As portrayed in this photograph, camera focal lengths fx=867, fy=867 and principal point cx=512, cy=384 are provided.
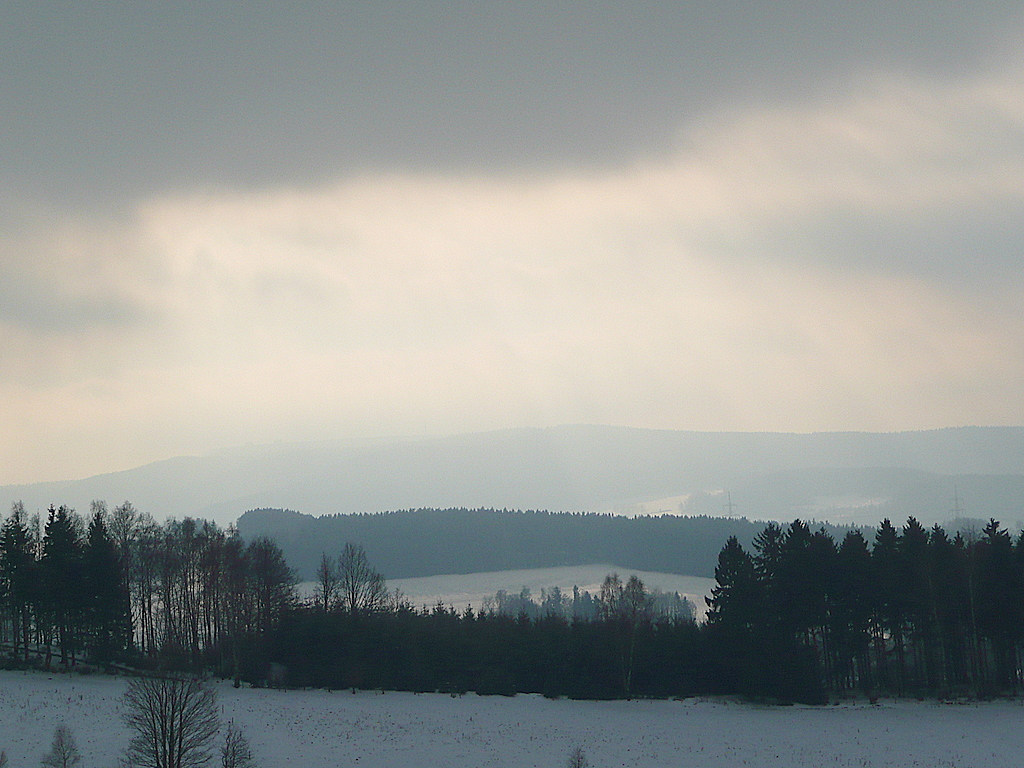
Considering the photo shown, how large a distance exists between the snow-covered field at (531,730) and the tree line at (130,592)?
6516 mm

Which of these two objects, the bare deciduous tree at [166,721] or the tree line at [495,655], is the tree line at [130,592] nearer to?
the tree line at [495,655]

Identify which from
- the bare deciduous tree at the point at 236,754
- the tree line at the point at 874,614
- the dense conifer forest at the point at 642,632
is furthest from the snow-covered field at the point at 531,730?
the dense conifer forest at the point at 642,632

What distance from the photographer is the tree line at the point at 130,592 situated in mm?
70375

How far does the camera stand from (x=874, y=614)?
73.7 m

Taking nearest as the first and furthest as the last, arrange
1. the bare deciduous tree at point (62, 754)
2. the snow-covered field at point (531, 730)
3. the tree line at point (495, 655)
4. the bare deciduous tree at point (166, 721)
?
the bare deciduous tree at point (166, 721)
the bare deciduous tree at point (62, 754)
the snow-covered field at point (531, 730)
the tree line at point (495, 655)

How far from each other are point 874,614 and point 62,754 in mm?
61673

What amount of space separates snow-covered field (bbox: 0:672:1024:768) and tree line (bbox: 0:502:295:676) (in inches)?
257

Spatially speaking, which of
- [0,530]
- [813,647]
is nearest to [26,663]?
[0,530]

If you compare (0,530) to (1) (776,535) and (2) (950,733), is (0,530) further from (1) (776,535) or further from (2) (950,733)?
(2) (950,733)

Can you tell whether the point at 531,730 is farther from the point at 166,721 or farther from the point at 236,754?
the point at 166,721

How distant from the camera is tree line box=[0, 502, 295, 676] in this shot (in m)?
70.4

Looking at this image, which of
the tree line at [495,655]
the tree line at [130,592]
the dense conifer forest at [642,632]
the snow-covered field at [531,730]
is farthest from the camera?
the tree line at [495,655]

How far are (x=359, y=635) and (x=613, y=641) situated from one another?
2263 cm

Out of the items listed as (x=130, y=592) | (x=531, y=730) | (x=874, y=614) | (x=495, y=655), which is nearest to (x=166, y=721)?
(x=531, y=730)
